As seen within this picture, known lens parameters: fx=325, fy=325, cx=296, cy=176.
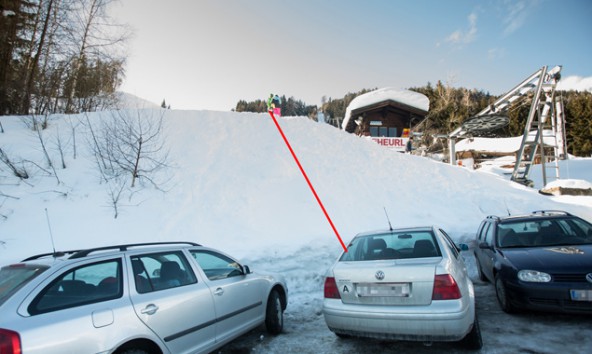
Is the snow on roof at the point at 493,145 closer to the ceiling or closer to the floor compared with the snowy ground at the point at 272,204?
closer to the ceiling

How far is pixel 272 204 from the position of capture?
10805 millimetres

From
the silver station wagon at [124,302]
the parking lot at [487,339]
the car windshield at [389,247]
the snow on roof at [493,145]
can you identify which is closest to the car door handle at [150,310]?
the silver station wagon at [124,302]

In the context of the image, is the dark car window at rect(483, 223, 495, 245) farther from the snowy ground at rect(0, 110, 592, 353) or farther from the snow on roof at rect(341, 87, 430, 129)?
the snow on roof at rect(341, 87, 430, 129)

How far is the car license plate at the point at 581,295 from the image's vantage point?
4176 millimetres

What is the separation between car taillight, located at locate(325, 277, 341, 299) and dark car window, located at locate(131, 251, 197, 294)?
5.29 feet

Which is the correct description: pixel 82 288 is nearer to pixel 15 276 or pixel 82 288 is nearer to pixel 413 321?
pixel 15 276

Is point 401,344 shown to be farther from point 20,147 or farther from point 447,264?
point 20,147

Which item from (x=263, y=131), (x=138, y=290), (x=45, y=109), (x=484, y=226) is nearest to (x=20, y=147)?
(x=45, y=109)

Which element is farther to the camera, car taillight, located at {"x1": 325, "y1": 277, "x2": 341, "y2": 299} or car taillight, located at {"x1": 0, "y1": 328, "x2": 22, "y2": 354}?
car taillight, located at {"x1": 325, "y1": 277, "x2": 341, "y2": 299}

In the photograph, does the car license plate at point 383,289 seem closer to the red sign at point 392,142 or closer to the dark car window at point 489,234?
the dark car window at point 489,234

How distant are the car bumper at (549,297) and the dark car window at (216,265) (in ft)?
13.1

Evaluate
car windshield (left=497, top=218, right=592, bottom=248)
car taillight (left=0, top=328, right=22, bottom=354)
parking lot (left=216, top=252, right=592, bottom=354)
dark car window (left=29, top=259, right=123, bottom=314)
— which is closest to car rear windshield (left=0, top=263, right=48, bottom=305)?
dark car window (left=29, top=259, right=123, bottom=314)

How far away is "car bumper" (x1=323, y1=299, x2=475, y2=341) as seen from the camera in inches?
133

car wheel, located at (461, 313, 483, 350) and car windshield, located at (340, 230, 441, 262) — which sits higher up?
car windshield, located at (340, 230, 441, 262)
